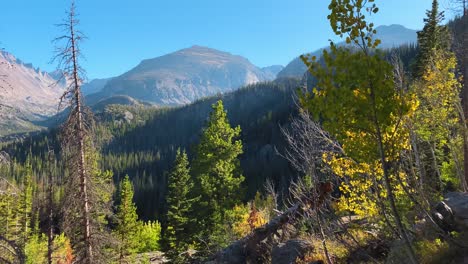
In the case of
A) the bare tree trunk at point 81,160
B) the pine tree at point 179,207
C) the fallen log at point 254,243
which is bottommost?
the pine tree at point 179,207

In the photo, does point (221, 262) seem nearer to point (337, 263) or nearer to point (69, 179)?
point (337, 263)

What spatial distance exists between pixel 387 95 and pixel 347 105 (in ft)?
1.78

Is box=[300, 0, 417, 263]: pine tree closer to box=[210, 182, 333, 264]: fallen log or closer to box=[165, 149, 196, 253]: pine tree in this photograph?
box=[210, 182, 333, 264]: fallen log

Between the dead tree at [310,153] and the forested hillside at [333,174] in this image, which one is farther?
the dead tree at [310,153]

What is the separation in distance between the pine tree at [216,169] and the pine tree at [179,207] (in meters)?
4.22

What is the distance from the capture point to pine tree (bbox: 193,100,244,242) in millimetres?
22803

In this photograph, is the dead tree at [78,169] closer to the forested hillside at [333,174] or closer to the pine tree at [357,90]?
the forested hillside at [333,174]

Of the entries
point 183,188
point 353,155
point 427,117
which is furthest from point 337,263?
point 183,188

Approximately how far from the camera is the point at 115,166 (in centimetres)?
16038

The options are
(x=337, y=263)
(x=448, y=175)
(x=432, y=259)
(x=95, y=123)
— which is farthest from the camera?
(x=448, y=175)

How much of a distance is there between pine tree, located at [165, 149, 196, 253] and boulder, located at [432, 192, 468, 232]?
71.8 feet

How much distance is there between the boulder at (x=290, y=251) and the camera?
10.6m

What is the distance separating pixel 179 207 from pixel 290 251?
61.8 feet

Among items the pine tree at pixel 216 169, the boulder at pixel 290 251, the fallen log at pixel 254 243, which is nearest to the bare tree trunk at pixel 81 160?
the fallen log at pixel 254 243
